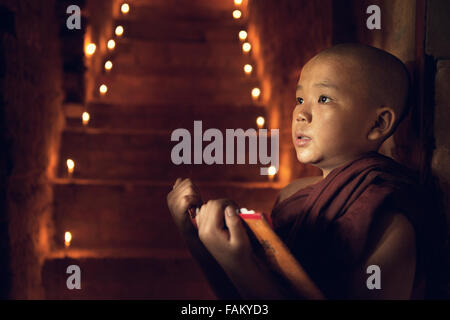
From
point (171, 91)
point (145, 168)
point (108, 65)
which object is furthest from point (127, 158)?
point (108, 65)

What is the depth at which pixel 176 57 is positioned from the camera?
3.81 meters

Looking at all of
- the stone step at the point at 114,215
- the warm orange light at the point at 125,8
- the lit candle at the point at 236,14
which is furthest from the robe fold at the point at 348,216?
the warm orange light at the point at 125,8

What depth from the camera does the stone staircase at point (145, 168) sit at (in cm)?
256

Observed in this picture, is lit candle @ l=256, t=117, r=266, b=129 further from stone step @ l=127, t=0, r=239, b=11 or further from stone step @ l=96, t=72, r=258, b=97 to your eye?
stone step @ l=127, t=0, r=239, b=11

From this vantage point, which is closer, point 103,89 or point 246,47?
point 103,89

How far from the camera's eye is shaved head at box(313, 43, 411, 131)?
3.50ft

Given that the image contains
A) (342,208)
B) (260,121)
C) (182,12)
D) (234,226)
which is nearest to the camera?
(234,226)

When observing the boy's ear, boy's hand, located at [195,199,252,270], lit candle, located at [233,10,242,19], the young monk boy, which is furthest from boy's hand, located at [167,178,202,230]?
lit candle, located at [233,10,242,19]

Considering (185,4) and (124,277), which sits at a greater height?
(185,4)

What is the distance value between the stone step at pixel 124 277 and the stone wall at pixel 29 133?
11cm

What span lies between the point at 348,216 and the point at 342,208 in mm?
39

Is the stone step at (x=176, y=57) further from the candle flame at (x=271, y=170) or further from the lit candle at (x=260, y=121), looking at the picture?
the candle flame at (x=271, y=170)

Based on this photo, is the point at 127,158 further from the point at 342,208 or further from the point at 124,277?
the point at 342,208

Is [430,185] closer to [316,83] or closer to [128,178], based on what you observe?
[316,83]
